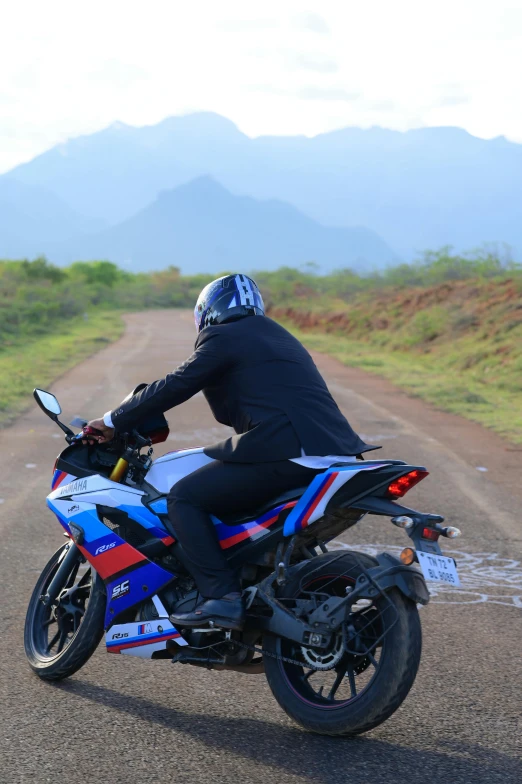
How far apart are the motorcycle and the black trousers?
0.23ft

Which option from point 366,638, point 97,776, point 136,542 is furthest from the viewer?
point 136,542

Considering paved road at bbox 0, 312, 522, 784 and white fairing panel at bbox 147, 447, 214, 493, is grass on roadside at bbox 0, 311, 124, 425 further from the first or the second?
white fairing panel at bbox 147, 447, 214, 493

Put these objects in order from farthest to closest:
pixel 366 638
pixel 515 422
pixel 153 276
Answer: pixel 153 276
pixel 515 422
pixel 366 638

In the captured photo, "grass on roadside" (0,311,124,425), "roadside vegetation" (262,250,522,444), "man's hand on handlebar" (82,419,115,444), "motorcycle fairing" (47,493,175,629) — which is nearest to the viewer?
"motorcycle fairing" (47,493,175,629)

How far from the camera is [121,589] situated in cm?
412

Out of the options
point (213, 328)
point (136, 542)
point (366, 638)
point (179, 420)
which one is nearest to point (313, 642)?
point (366, 638)

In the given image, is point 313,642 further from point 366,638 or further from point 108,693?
point 108,693

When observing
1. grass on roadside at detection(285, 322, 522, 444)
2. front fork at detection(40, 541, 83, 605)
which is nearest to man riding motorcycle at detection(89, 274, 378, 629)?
front fork at detection(40, 541, 83, 605)

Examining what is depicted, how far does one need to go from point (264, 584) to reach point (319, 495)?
49 centimetres

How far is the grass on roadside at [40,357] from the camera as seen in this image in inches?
566

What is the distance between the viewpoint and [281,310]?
155 feet

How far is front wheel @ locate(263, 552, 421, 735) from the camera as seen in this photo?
349 cm

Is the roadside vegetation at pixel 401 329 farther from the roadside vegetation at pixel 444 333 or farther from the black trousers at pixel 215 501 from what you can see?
the black trousers at pixel 215 501

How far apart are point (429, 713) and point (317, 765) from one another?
2.18ft
